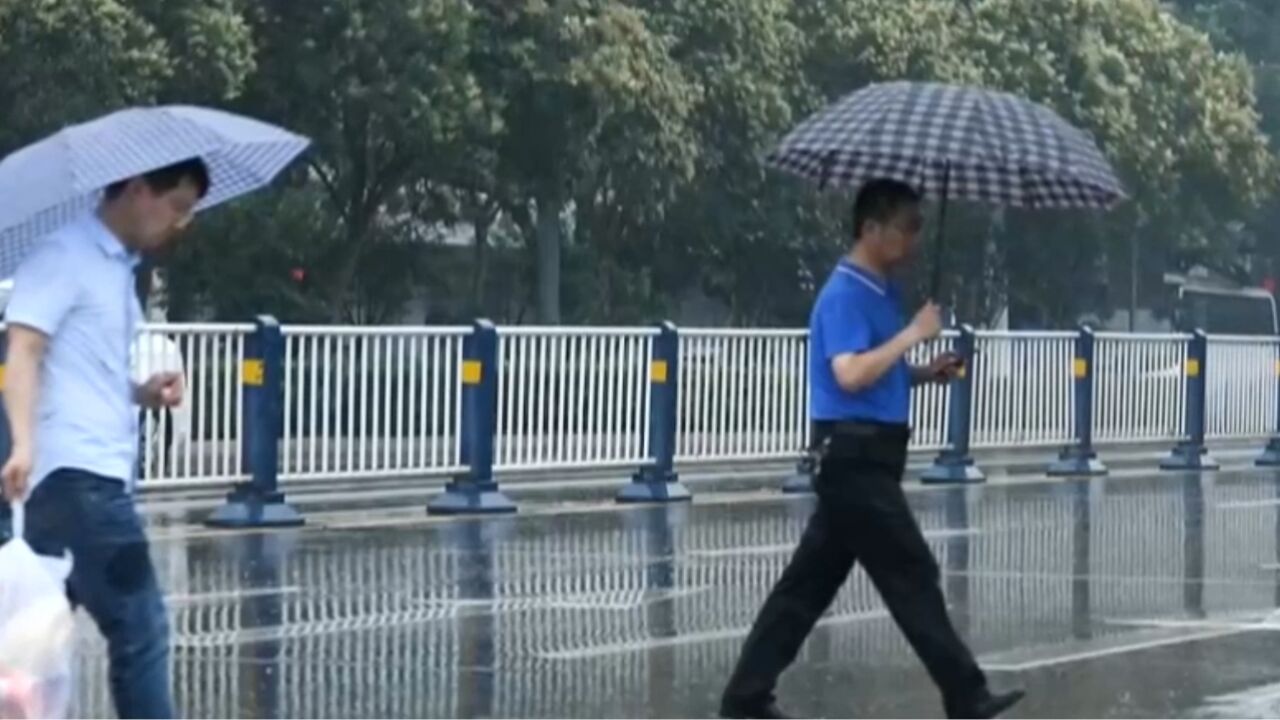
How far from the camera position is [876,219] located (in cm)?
975

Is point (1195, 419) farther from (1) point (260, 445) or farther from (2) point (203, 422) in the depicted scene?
(2) point (203, 422)

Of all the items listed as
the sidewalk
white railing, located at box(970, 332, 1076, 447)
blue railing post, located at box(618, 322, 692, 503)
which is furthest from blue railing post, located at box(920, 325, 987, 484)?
blue railing post, located at box(618, 322, 692, 503)

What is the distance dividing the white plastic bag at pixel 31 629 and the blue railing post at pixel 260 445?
1149 cm

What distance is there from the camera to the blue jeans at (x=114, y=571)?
768 cm

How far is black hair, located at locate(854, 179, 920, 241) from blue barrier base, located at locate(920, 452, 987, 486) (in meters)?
16.3

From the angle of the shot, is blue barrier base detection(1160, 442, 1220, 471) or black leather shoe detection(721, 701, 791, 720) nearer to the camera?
black leather shoe detection(721, 701, 791, 720)

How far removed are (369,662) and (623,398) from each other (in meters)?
11.1

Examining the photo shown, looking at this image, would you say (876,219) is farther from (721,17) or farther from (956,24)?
(956,24)

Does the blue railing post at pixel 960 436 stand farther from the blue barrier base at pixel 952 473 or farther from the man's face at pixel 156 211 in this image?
the man's face at pixel 156 211

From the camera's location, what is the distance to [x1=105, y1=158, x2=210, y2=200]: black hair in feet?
25.9

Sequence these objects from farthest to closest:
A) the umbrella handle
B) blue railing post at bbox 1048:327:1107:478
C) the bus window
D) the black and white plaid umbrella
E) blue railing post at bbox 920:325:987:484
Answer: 1. the bus window
2. blue railing post at bbox 1048:327:1107:478
3. blue railing post at bbox 920:325:987:484
4. the umbrella handle
5. the black and white plaid umbrella

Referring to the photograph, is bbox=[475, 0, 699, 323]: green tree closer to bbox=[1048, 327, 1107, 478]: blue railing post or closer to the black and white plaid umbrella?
bbox=[1048, 327, 1107, 478]: blue railing post

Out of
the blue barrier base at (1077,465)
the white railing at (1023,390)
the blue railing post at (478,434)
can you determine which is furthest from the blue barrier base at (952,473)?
the blue railing post at (478,434)

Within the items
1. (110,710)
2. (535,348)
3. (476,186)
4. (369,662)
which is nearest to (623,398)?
(535,348)
